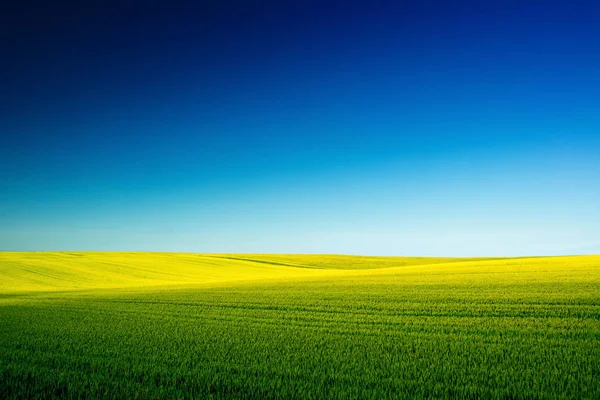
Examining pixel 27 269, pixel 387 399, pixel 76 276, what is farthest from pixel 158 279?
pixel 387 399

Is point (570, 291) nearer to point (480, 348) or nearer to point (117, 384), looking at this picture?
point (480, 348)

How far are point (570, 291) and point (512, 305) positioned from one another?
17.5 ft

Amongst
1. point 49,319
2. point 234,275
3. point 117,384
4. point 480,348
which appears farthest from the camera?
point 234,275

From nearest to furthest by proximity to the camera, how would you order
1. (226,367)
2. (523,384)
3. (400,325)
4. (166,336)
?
(523,384) < (226,367) < (166,336) < (400,325)

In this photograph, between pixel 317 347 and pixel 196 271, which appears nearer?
pixel 317 347

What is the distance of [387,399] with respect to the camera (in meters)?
6.16

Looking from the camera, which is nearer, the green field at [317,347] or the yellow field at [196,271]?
the green field at [317,347]

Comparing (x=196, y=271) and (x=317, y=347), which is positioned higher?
(x=317, y=347)

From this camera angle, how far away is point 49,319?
Result: 631 inches

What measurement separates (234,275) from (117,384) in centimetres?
4936

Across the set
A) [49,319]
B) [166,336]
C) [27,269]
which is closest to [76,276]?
[27,269]

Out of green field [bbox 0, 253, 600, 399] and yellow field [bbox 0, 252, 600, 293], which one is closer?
green field [bbox 0, 253, 600, 399]

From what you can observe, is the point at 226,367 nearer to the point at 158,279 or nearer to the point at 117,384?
the point at 117,384

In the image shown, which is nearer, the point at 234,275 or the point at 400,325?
the point at 400,325
